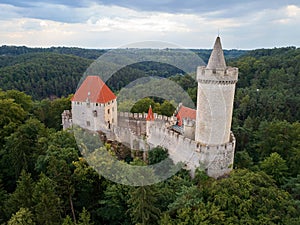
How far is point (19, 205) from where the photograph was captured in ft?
56.9

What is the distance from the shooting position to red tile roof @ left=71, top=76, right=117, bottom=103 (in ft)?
84.1

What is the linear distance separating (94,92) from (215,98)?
11.6m

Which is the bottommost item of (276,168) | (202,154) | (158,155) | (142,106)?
(276,168)

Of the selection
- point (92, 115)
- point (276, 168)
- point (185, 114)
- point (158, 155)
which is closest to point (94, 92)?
point (92, 115)

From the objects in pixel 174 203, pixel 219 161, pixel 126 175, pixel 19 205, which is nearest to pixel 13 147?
pixel 19 205

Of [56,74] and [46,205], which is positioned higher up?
[56,74]

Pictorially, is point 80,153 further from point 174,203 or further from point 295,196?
point 295,196

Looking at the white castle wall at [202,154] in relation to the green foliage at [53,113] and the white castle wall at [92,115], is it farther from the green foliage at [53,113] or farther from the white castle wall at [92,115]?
the green foliage at [53,113]

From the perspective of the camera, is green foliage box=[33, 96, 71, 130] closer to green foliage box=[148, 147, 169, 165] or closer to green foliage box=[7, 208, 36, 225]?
green foliage box=[148, 147, 169, 165]

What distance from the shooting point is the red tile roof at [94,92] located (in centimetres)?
2562

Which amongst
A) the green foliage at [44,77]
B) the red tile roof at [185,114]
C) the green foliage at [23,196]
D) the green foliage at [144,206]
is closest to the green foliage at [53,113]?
the red tile roof at [185,114]

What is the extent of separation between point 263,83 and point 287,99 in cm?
1275

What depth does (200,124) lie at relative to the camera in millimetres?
20844

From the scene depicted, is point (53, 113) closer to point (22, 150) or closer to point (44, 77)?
point (22, 150)
